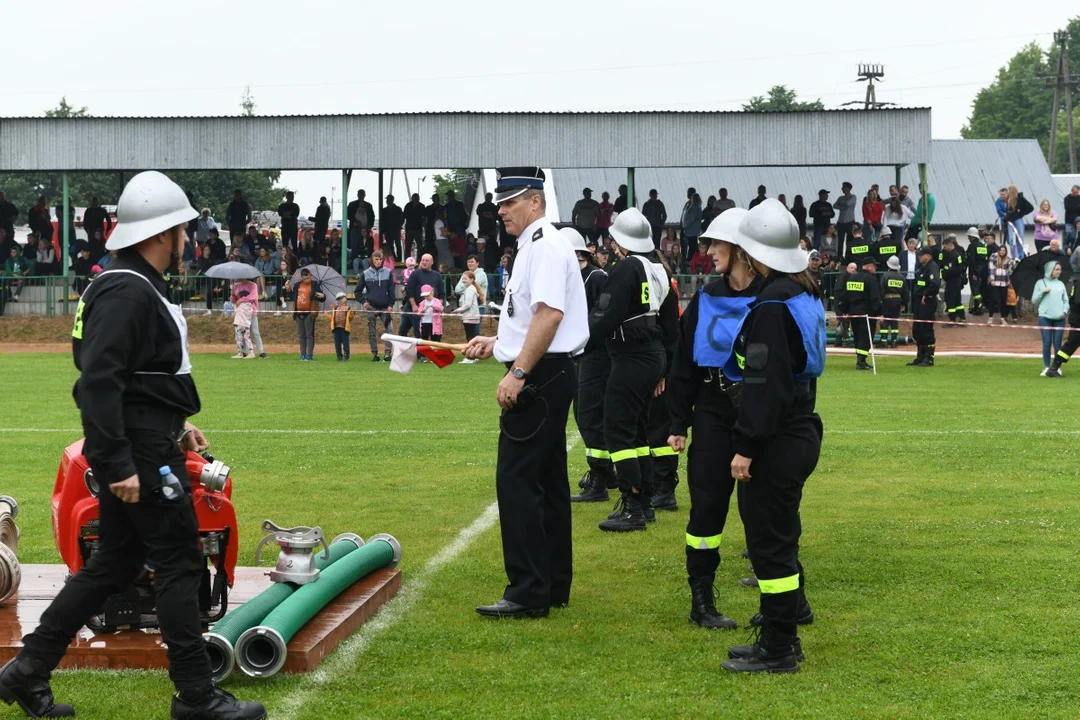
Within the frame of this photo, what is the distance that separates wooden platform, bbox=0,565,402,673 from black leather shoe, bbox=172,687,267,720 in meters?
0.65

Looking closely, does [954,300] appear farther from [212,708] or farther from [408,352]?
[212,708]

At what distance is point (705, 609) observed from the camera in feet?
21.5

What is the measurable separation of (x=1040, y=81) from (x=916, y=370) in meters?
89.3

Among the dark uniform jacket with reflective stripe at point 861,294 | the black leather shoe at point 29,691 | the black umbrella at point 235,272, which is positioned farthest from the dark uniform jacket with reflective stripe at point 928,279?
the black leather shoe at point 29,691

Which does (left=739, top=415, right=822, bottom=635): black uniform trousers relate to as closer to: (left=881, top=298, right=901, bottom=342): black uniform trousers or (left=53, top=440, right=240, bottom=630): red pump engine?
(left=53, top=440, right=240, bottom=630): red pump engine

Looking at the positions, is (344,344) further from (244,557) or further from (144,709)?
(144,709)

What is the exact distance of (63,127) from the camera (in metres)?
36.4

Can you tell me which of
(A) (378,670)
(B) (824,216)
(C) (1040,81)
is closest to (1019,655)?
(A) (378,670)

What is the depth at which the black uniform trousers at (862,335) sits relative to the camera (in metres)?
25.5

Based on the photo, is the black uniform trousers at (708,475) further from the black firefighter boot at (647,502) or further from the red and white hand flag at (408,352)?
the black firefighter boot at (647,502)

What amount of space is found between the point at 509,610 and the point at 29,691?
2.38 m

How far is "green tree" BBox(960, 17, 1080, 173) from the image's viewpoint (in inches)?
4124

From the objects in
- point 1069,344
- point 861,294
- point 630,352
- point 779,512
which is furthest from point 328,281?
point 779,512

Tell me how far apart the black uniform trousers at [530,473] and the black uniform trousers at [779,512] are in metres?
1.26
